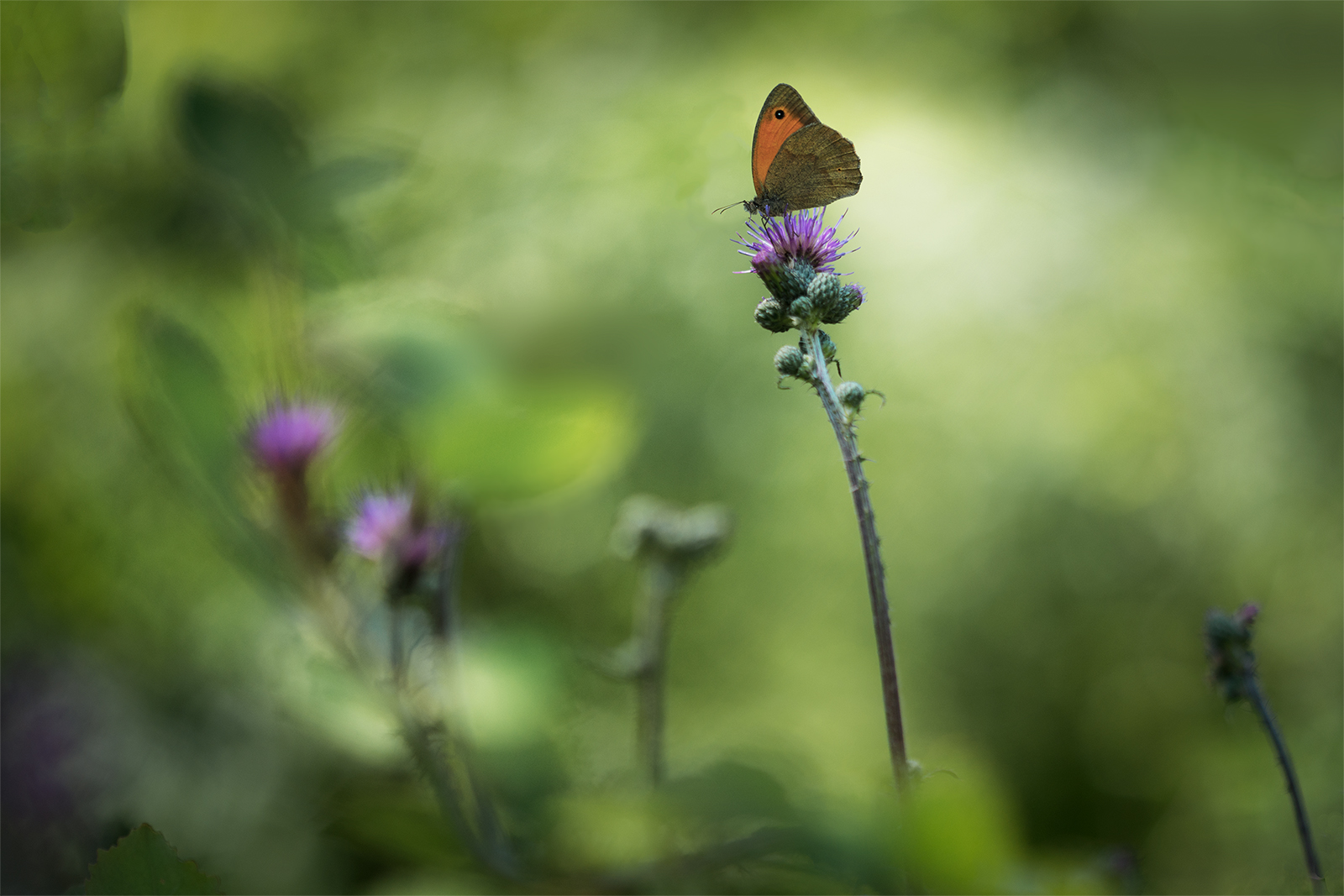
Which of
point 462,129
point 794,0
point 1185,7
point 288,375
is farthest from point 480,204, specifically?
point 1185,7

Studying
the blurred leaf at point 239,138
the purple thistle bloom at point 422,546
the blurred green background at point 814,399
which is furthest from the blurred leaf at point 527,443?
the blurred green background at point 814,399

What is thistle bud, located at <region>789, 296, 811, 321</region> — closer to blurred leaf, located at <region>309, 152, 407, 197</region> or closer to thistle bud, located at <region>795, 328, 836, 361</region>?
thistle bud, located at <region>795, 328, 836, 361</region>

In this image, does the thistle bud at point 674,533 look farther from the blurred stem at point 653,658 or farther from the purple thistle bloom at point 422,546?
the purple thistle bloom at point 422,546

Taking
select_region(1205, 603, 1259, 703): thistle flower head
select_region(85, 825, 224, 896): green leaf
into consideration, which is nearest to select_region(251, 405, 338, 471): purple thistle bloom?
select_region(85, 825, 224, 896): green leaf

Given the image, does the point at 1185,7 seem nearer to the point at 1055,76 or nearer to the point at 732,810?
the point at 1055,76

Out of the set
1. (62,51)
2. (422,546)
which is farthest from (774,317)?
(62,51)
